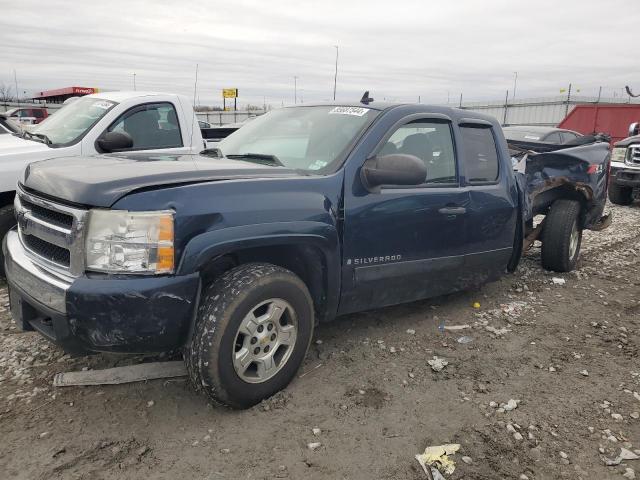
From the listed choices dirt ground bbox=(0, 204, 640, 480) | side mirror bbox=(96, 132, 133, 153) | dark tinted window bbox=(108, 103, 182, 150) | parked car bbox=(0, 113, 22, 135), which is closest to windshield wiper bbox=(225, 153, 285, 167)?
dirt ground bbox=(0, 204, 640, 480)

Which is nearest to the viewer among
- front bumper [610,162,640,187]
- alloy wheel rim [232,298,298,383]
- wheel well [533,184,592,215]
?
alloy wheel rim [232,298,298,383]

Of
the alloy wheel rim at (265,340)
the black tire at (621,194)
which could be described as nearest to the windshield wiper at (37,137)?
the alloy wheel rim at (265,340)

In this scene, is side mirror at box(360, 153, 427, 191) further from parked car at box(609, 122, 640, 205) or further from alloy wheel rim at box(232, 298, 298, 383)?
parked car at box(609, 122, 640, 205)

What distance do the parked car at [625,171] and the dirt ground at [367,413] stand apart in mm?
8001

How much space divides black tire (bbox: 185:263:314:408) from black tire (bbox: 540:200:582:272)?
3857 millimetres

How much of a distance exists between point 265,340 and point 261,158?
1284mm

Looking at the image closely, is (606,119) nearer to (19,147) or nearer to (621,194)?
(621,194)

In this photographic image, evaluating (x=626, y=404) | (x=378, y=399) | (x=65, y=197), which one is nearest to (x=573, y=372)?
(x=626, y=404)

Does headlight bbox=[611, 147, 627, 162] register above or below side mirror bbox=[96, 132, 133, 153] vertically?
below

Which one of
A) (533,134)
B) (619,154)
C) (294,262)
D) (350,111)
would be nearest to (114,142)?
(350,111)

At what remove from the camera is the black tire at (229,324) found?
263 centimetres

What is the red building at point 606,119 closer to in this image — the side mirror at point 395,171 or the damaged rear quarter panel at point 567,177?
the damaged rear quarter panel at point 567,177

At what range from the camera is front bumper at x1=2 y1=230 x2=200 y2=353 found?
2.42 meters

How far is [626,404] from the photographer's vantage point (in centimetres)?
313
